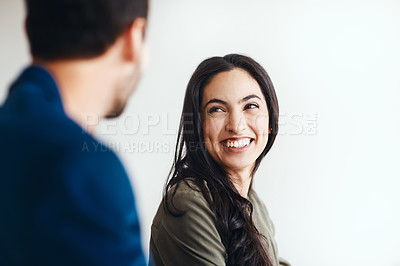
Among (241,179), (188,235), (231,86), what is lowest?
(188,235)

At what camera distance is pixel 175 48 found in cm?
230

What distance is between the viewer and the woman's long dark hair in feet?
4.69

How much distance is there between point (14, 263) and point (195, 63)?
1732mm

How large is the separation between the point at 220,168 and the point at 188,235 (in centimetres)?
28

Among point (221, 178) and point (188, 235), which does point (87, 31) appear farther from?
point (221, 178)

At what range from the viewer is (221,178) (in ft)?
4.98

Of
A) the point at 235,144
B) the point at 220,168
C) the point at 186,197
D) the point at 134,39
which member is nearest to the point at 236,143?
the point at 235,144

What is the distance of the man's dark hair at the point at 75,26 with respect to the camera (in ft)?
2.25

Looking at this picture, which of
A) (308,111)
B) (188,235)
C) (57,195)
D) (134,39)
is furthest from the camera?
(308,111)

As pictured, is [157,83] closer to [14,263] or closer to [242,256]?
[242,256]

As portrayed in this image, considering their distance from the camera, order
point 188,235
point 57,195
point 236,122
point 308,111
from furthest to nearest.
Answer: point 308,111 < point 236,122 < point 188,235 < point 57,195

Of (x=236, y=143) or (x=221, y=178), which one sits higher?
(x=236, y=143)

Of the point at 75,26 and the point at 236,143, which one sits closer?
the point at 75,26

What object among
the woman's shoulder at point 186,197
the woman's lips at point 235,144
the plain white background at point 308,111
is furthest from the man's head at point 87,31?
the plain white background at point 308,111
